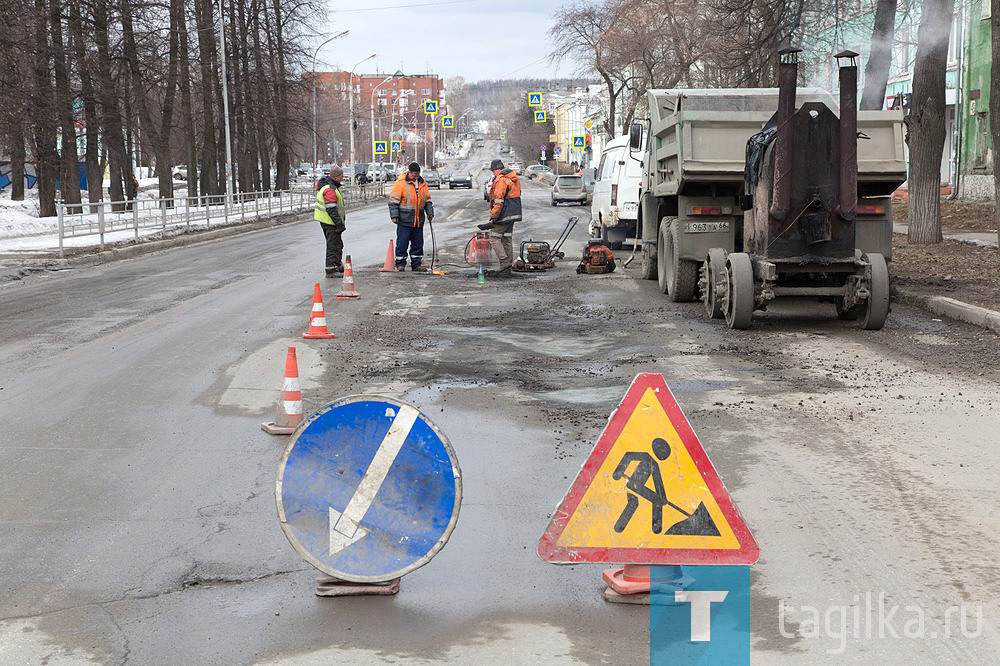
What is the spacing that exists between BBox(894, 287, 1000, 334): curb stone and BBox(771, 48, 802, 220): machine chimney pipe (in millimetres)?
2514

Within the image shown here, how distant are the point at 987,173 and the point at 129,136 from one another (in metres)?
30.3

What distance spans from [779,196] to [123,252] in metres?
17.4

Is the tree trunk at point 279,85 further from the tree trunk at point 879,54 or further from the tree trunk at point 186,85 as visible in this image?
the tree trunk at point 879,54

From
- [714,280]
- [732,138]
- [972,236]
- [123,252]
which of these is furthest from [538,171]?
[714,280]

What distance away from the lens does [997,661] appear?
3.99 meters

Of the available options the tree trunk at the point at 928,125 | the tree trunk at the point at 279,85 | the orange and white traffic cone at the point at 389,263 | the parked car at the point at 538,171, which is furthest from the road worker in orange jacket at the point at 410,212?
the parked car at the point at 538,171

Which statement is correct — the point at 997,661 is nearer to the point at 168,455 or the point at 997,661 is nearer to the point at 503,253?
the point at 168,455

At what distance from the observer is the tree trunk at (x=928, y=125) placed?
19312 mm

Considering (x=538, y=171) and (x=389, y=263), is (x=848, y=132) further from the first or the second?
(x=538, y=171)

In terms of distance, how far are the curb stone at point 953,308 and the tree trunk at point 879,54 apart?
22.3 feet

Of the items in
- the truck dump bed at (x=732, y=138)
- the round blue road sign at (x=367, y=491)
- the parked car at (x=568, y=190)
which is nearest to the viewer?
the round blue road sign at (x=367, y=491)

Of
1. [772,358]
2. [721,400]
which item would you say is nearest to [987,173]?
[772,358]

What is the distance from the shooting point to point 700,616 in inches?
175

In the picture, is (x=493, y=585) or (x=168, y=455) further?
(x=168, y=455)
